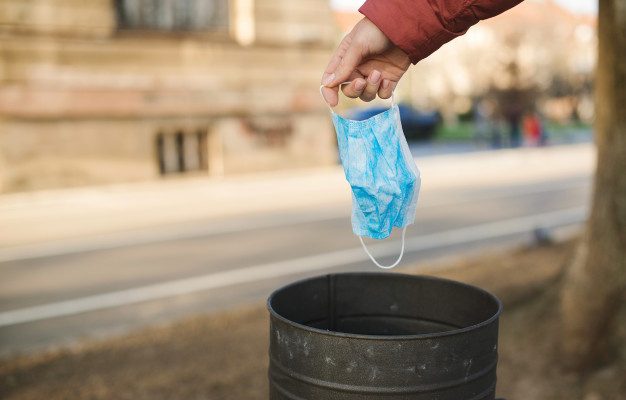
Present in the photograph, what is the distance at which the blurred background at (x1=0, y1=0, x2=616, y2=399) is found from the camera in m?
6.04

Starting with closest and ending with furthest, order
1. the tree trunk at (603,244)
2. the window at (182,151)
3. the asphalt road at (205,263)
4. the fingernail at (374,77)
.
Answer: the fingernail at (374,77) → the tree trunk at (603,244) → the asphalt road at (205,263) → the window at (182,151)

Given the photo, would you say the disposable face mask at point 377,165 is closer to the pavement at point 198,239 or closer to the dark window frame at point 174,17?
the pavement at point 198,239

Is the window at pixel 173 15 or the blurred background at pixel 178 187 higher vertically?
the window at pixel 173 15

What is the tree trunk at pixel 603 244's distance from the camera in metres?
4.16

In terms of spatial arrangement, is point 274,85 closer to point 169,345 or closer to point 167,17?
point 167,17

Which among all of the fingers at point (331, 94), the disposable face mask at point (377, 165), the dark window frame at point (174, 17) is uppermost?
the dark window frame at point (174, 17)

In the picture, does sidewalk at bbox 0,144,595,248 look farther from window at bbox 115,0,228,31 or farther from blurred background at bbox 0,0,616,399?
window at bbox 115,0,228,31

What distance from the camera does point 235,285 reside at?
23.7 ft

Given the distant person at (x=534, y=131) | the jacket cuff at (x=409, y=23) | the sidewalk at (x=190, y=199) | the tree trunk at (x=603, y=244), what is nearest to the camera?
the jacket cuff at (x=409, y=23)

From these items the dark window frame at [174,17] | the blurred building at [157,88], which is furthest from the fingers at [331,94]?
the dark window frame at [174,17]

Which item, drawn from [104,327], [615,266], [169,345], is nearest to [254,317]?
[169,345]

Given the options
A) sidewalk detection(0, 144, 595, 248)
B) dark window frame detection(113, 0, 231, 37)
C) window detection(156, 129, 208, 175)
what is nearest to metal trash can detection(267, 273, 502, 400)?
sidewalk detection(0, 144, 595, 248)

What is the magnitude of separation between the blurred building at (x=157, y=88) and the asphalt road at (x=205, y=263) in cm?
521

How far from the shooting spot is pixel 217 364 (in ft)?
16.1
